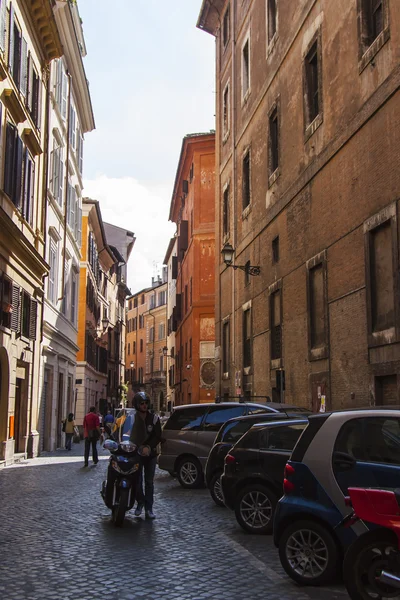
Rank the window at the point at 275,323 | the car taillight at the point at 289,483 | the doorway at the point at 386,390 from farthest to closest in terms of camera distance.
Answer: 1. the window at the point at 275,323
2. the doorway at the point at 386,390
3. the car taillight at the point at 289,483

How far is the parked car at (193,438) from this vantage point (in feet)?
51.0

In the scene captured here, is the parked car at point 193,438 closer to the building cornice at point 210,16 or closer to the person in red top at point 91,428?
the person in red top at point 91,428

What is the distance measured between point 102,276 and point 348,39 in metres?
42.0

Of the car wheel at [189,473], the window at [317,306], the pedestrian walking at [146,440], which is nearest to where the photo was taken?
the pedestrian walking at [146,440]

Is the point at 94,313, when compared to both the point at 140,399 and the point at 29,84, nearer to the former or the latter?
the point at 29,84

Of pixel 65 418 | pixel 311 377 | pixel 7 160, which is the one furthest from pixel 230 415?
pixel 65 418

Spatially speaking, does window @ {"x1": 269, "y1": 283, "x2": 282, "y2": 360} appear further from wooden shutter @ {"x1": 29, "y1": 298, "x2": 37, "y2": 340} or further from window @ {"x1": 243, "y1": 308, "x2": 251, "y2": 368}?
wooden shutter @ {"x1": 29, "y1": 298, "x2": 37, "y2": 340}

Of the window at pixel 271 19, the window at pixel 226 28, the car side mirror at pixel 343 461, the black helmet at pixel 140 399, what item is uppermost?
the window at pixel 226 28

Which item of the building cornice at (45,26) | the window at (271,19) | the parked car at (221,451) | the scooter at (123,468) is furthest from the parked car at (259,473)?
the building cornice at (45,26)

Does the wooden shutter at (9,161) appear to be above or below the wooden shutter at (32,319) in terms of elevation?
above

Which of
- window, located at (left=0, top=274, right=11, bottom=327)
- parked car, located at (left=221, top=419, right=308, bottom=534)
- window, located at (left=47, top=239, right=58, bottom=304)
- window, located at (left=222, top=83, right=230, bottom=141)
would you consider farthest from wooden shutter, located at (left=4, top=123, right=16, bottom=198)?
parked car, located at (left=221, top=419, right=308, bottom=534)

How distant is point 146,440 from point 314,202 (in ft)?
30.7

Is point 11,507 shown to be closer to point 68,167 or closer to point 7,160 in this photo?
point 7,160

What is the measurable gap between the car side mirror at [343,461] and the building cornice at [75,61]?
1002 inches
